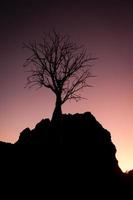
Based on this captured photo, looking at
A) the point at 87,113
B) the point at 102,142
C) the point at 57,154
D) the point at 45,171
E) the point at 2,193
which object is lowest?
the point at 2,193

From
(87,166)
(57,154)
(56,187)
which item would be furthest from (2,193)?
(87,166)

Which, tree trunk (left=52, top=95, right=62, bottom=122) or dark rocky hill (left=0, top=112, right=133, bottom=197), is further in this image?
tree trunk (left=52, top=95, right=62, bottom=122)

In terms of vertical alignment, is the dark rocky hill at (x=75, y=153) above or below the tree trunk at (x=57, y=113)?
below

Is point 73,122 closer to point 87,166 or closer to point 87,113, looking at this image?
point 87,113

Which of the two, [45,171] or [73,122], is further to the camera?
[73,122]

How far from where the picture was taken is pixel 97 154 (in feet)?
93.8

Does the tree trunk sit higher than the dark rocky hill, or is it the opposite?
the tree trunk

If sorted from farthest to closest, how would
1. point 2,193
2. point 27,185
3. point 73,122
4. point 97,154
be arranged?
point 73,122 → point 97,154 → point 27,185 → point 2,193

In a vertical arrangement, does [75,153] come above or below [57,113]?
below

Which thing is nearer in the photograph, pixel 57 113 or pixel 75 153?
pixel 57 113

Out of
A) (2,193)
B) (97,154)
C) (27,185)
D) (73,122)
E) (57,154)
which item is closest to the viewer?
(2,193)

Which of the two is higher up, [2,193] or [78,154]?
[78,154]

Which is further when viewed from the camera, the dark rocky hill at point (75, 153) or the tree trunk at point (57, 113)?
the tree trunk at point (57, 113)

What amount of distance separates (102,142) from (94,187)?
16.7ft
